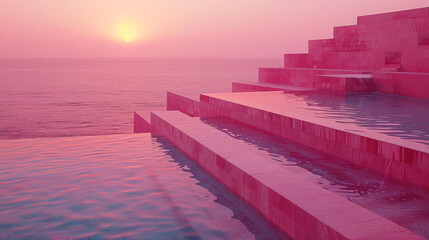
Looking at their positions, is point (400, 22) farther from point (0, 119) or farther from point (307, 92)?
point (0, 119)

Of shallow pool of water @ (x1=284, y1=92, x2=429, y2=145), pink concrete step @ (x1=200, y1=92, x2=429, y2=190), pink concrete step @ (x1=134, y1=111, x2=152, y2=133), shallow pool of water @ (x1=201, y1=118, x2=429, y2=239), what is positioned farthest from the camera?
pink concrete step @ (x1=134, y1=111, x2=152, y2=133)

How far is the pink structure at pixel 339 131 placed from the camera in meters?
3.53

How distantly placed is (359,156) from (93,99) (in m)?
35.9

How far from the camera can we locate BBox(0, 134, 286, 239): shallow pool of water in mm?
4004

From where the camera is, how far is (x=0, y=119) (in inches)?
1042

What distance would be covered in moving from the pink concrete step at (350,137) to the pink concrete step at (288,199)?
102cm

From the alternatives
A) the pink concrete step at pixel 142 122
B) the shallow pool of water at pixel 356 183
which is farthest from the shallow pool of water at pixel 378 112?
the pink concrete step at pixel 142 122

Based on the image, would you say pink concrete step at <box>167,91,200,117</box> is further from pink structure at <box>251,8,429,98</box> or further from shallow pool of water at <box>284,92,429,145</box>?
shallow pool of water at <box>284,92,429,145</box>

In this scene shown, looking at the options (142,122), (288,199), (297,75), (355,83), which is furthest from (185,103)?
(288,199)

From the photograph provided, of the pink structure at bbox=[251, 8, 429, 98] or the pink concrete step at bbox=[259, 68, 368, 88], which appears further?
the pink concrete step at bbox=[259, 68, 368, 88]

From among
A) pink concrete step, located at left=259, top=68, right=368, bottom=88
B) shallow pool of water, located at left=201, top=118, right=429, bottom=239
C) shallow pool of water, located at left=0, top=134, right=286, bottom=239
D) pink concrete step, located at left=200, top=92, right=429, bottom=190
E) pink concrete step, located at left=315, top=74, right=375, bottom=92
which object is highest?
pink concrete step, located at left=259, top=68, right=368, bottom=88

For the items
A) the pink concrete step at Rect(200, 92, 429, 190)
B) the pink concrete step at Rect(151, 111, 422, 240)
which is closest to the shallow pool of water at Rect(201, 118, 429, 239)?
the pink concrete step at Rect(200, 92, 429, 190)

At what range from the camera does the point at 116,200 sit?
4.78 m

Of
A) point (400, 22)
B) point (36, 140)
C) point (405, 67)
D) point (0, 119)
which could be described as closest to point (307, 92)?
point (405, 67)
